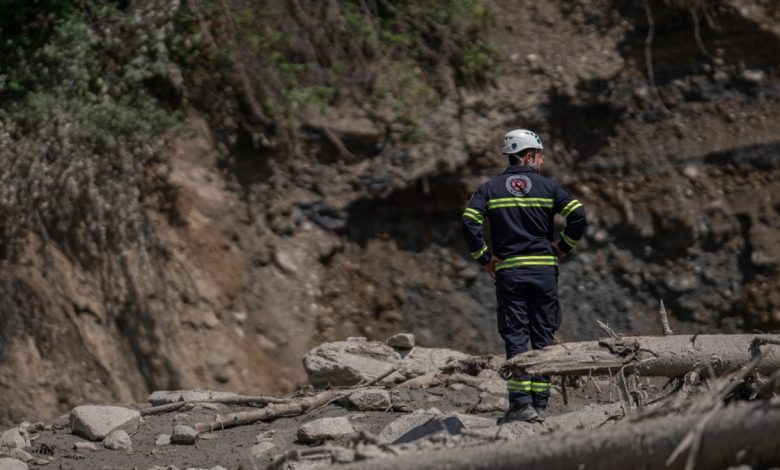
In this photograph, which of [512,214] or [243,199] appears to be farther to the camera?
[243,199]

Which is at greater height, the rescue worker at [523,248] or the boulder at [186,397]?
the rescue worker at [523,248]

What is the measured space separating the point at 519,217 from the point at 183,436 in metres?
2.37

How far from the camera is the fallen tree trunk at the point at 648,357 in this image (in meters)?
5.14

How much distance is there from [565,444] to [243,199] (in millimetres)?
6406

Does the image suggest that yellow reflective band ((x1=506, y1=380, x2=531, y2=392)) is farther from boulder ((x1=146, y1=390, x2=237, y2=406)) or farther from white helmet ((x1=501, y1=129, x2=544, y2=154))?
boulder ((x1=146, y1=390, x2=237, y2=406))

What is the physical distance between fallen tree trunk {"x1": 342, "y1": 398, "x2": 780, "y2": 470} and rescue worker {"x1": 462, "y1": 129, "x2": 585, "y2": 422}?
1920 mm

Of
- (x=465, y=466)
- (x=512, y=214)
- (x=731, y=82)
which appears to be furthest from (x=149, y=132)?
(x=465, y=466)

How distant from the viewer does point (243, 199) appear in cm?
978

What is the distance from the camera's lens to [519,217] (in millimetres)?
6078

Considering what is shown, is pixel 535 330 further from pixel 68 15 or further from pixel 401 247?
pixel 68 15

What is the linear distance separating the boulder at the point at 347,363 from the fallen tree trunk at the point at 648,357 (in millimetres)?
2404

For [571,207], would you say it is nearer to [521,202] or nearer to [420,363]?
[521,202]

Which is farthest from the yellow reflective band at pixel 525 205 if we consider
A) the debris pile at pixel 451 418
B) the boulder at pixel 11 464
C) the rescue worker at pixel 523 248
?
the boulder at pixel 11 464

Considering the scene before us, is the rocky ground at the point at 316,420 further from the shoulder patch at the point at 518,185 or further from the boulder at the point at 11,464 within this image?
the shoulder patch at the point at 518,185
